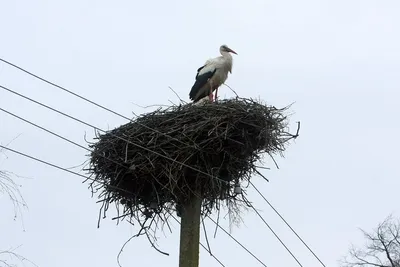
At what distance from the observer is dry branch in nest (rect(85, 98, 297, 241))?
7719 mm

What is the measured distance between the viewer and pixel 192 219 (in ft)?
23.6

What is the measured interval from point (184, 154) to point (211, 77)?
3.63 m

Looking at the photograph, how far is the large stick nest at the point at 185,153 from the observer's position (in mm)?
7719

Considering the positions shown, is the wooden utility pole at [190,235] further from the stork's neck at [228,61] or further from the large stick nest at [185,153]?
the stork's neck at [228,61]

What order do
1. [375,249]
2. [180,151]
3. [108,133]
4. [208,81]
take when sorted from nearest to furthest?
[180,151] < [108,133] < [208,81] < [375,249]

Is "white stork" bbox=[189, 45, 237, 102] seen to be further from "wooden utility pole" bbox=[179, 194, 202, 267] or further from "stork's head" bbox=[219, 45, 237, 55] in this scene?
"wooden utility pole" bbox=[179, 194, 202, 267]

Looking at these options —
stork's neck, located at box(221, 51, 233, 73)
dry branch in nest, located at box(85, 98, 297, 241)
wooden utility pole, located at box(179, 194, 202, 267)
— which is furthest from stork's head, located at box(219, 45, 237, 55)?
wooden utility pole, located at box(179, 194, 202, 267)

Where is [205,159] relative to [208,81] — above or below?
below

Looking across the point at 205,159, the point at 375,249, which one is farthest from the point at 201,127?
the point at 375,249

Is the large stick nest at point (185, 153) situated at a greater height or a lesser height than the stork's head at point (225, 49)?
lesser

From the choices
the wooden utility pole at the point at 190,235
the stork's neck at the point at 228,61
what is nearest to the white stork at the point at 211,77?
the stork's neck at the point at 228,61

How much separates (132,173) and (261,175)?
3.91 feet

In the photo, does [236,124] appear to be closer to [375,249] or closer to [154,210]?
[154,210]

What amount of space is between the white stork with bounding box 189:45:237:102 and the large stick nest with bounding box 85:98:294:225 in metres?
2.74
